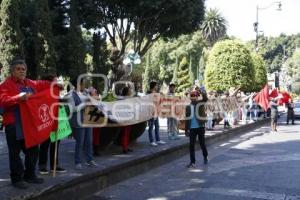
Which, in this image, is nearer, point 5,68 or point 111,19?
point 5,68

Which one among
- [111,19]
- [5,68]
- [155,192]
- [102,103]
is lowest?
[155,192]

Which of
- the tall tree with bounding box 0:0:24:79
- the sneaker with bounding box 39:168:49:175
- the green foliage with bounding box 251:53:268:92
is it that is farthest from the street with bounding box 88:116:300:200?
the green foliage with bounding box 251:53:268:92

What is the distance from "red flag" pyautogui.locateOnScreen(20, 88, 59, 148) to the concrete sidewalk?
0.74 metres

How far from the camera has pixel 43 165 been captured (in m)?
8.41

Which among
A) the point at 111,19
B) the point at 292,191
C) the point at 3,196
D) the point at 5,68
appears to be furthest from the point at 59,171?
the point at 111,19

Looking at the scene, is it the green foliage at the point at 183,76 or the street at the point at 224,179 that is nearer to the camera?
the street at the point at 224,179

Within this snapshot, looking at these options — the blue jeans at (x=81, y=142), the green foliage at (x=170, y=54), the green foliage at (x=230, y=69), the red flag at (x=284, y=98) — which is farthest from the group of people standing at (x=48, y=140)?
the green foliage at (x=170, y=54)

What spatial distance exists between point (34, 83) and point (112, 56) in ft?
98.1

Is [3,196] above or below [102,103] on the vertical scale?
below

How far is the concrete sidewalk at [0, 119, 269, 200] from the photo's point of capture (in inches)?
280

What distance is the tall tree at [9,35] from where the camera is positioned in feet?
81.8

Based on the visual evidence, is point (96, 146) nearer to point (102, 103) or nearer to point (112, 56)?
point (102, 103)

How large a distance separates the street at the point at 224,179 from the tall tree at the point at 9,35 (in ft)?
48.1

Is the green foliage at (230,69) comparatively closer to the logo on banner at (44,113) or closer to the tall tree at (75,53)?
the tall tree at (75,53)
